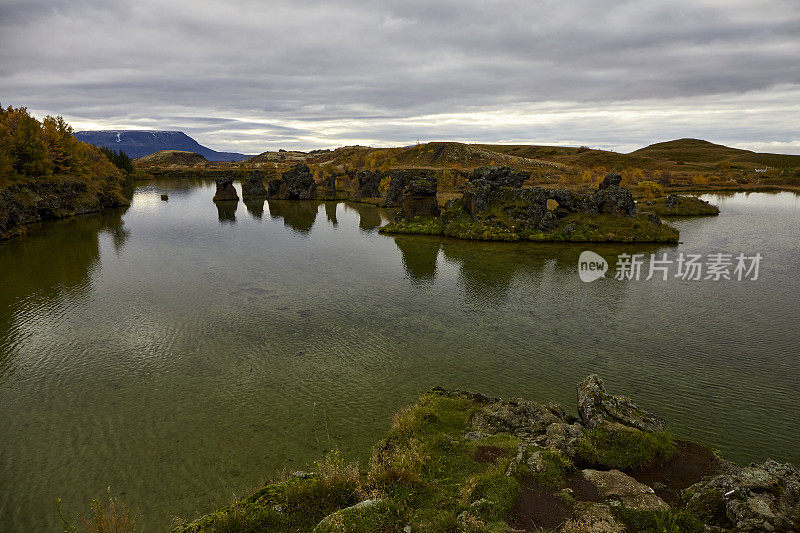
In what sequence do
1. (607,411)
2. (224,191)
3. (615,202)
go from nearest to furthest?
(607,411) → (615,202) → (224,191)

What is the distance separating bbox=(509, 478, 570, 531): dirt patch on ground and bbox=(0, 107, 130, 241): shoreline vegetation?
81467mm

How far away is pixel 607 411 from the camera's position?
54.2 feet

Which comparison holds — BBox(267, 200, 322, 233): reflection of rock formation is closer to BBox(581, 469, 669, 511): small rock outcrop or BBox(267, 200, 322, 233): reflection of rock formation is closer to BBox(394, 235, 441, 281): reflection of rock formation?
BBox(394, 235, 441, 281): reflection of rock formation

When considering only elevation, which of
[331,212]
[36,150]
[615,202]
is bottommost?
[331,212]

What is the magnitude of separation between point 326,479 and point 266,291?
28.2 metres

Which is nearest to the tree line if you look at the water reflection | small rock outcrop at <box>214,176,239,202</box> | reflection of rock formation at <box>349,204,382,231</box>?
the water reflection

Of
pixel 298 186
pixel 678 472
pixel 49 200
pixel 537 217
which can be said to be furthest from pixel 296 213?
pixel 678 472

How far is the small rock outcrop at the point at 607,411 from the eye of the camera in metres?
16.0

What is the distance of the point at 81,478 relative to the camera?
1555 centimetres

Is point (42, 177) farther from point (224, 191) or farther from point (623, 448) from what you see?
point (623, 448)

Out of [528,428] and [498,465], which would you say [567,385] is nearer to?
[528,428]

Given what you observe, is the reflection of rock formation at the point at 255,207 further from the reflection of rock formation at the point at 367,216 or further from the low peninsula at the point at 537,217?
the low peninsula at the point at 537,217

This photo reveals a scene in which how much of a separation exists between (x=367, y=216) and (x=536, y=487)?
8302 centimetres

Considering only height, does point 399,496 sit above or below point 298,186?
below
